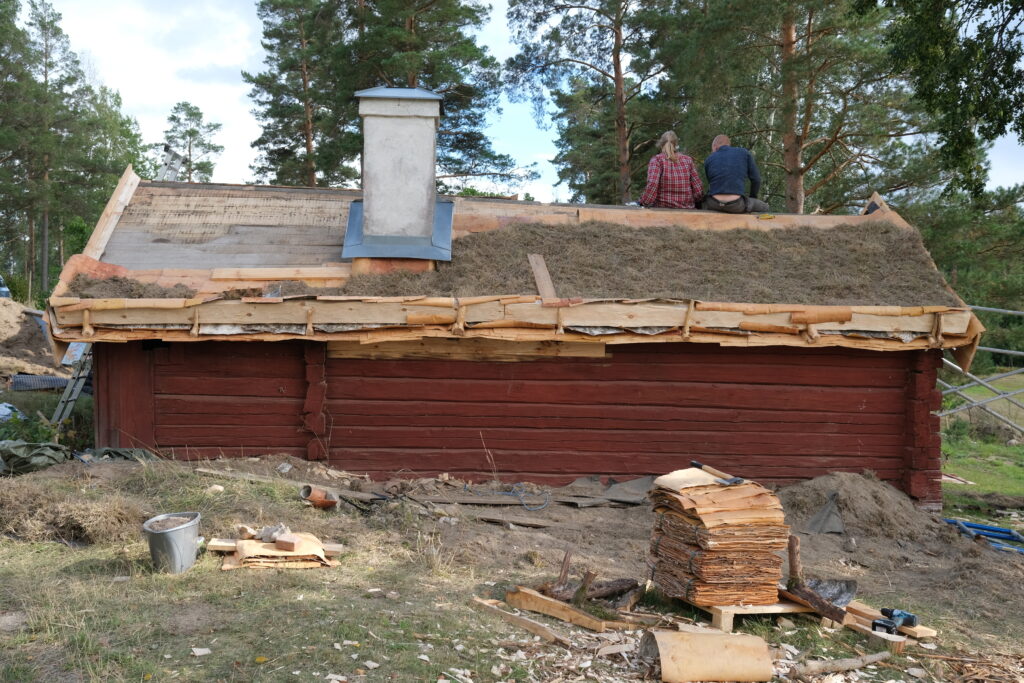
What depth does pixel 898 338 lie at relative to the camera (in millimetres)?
8945

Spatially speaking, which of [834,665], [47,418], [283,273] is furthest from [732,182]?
[47,418]

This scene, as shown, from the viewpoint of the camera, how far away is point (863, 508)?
8672mm

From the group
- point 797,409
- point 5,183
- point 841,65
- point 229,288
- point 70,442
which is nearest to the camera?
point 229,288

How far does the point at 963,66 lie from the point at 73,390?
13.5 meters

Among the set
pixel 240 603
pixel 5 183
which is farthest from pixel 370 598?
pixel 5 183

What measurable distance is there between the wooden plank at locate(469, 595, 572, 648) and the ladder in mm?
7843

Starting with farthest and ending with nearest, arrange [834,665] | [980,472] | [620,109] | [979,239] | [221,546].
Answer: [620,109], [979,239], [980,472], [221,546], [834,665]

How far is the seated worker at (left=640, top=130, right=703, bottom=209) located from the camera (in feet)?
38.6

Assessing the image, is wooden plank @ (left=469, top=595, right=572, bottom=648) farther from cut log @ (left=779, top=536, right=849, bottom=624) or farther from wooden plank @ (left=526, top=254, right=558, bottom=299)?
wooden plank @ (left=526, top=254, right=558, bottom=299)

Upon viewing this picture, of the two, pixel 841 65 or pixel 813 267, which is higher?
pixel 841 65

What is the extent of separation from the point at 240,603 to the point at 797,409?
21.6 feet

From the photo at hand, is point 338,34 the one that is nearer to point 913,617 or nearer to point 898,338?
point 898,338

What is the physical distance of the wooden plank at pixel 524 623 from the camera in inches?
200

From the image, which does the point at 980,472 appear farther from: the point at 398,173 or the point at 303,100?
the point at 303,100
